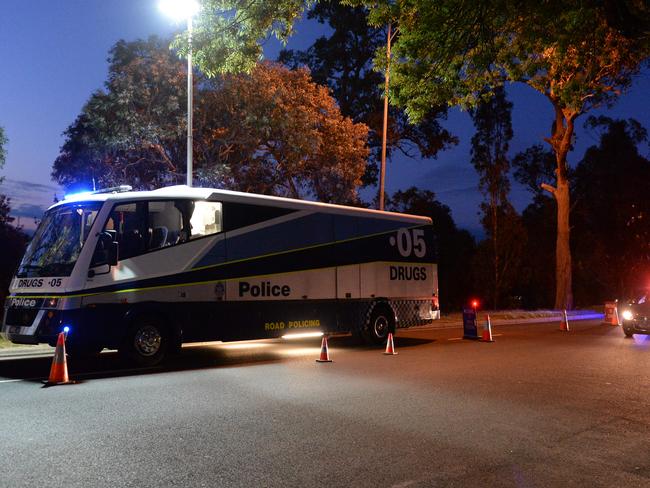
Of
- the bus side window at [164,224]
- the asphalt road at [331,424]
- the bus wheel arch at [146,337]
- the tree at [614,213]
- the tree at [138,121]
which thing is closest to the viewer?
the asphalt road at [331,424]

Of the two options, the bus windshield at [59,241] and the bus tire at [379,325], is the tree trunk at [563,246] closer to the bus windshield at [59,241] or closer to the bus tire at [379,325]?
the bus tire at [379,325]

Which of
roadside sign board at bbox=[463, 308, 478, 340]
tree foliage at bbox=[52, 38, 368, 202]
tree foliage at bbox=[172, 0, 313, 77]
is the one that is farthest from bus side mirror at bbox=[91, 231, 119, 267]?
tree foliage at bbox=[52, 38, 368, 202]

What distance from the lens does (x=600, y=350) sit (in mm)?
14992

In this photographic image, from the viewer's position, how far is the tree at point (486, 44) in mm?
11797

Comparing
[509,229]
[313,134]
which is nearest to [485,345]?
[313,134]

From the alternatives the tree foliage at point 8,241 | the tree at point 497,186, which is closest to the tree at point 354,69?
the tree at point 497,186

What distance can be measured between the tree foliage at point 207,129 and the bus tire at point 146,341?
12.6 meters

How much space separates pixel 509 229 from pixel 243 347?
2264 centimetres

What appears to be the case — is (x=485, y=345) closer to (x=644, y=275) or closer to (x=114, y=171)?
(x=114, y=171)

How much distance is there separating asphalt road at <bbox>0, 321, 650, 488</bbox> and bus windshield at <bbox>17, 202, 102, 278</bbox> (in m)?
1.84

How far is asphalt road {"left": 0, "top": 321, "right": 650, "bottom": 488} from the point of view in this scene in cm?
545

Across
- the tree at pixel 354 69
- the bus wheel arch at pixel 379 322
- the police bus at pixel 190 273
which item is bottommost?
the bus wheel arch at pixel 379 322

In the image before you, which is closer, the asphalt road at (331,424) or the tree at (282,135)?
the asphalt road at (331,424)

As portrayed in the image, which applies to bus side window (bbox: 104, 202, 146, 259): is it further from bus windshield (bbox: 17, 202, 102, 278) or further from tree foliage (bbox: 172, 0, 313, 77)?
tree foliage (bbox: 172, 0, 313, 77)
